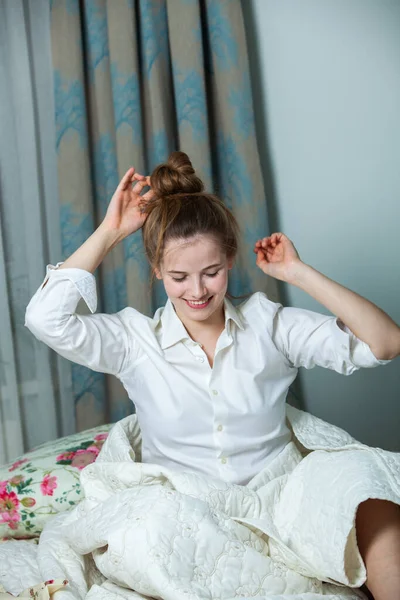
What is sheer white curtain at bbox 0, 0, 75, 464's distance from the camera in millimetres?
2055

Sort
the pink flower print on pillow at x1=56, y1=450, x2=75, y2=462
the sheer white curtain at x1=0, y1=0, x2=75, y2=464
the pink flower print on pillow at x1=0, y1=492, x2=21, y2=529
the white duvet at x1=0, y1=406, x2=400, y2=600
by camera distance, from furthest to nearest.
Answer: the sheer white curtain at x1=0, y1=0, x2=75, y2=464 < the pink flower print on pillow at x1=56, y1=450, x2=75, y2=462 < the pink flower print on pillow at x1=0, y1=492, x2=21, y2=529 < the white duvet at x1=0, y1=406, x2=400, y2=600

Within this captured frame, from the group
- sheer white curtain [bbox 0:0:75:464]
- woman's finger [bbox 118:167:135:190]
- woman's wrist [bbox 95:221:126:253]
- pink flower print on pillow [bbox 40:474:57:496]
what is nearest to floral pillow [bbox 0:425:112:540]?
pink flower print on pillow [bbox 40:474:57:496]

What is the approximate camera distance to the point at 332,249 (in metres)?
2.18

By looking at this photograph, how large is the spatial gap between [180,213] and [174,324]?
0.24m

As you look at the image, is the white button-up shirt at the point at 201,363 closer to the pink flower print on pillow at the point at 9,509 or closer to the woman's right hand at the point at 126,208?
the woman's right hand at the point at 126,208

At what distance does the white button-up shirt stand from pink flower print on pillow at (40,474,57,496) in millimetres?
277

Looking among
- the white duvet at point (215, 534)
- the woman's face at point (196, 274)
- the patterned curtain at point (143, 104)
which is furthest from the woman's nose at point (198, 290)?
the patterned curtain at point (143, 104)

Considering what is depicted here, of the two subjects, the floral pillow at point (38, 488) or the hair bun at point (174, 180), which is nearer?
the hair bun at point (174, 180)

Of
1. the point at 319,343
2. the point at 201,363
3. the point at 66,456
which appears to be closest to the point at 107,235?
the point at 201,363

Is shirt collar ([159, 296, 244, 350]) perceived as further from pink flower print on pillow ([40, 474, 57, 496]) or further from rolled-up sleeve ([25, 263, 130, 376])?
pink flower print on pillow ([40, 474, 57, 496])

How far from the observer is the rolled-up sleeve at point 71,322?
1439 millimetres

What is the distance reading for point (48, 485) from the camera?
1.71m

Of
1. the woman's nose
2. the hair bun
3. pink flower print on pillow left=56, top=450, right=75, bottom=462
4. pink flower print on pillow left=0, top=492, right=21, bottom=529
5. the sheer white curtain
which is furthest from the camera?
the sheer white curtain

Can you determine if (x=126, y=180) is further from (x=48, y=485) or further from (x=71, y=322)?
(x=48, y=485)
